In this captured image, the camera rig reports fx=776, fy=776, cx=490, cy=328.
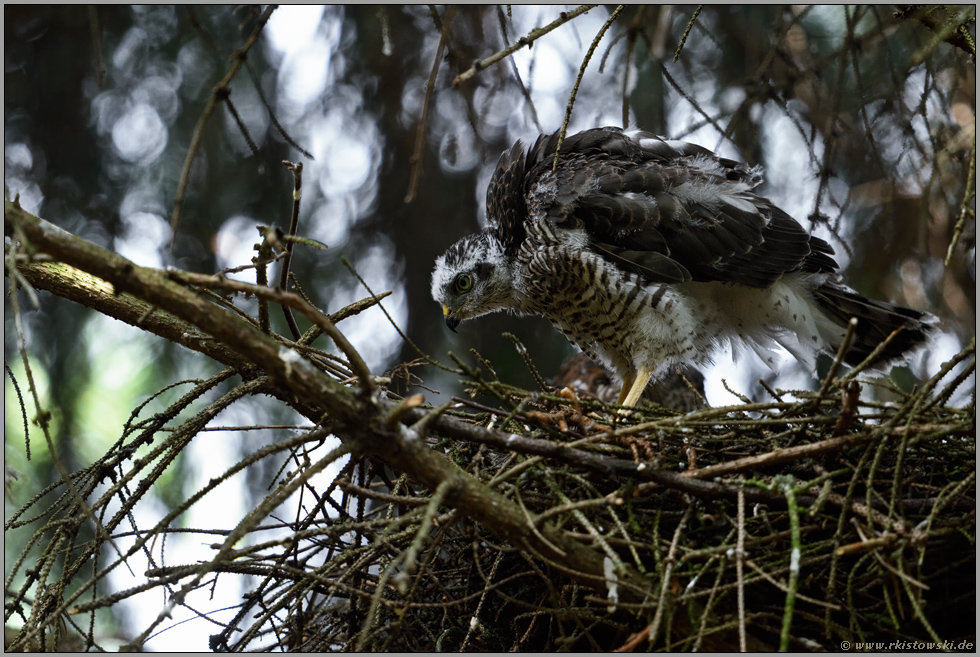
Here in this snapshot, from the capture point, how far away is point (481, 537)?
2518 mm

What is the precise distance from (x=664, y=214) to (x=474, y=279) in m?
1.11

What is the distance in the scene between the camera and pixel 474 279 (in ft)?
13.6

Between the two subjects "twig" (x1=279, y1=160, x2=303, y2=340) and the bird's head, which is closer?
"twig" (x1=279, y1=160, x2=303, y2=340)

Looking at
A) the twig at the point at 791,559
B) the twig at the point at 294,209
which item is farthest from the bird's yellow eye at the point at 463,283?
the twig at the point at 791,559

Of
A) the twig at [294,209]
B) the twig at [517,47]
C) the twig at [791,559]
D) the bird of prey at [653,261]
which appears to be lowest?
the twig at [791,559]

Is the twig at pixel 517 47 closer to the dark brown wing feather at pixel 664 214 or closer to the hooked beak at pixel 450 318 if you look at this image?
the dark brown wing feather at pixel 664 214

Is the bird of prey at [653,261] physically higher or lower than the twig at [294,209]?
higher

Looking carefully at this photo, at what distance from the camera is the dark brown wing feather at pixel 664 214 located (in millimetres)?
3510

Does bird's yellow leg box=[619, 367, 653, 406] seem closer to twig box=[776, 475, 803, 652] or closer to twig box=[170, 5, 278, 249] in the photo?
twig box=[776, 475, 803, 652]

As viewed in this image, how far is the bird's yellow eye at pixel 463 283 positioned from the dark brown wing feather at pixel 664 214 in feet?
1.33

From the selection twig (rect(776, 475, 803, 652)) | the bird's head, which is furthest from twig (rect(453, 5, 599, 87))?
the bird's head

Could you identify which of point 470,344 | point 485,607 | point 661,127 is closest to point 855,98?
point 661,127

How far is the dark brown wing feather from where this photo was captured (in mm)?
3510

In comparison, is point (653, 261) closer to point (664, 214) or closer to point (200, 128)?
point (664, 214)
